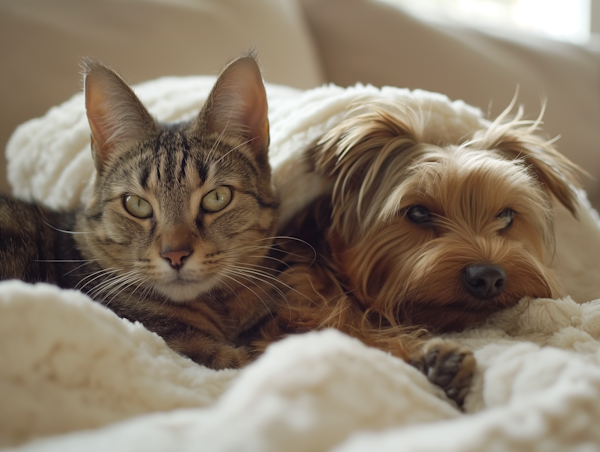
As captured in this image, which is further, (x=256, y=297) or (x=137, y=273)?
(x=256, y=297)

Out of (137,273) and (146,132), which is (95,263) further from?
(146,132)

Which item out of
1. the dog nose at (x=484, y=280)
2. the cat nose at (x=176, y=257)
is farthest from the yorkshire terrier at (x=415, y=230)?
the cat nose at (x=176, y=257)

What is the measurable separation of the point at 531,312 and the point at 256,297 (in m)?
0.59

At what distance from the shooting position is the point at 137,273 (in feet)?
3.29

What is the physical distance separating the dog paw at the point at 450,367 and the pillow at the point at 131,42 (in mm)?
911

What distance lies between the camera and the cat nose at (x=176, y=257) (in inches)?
37.3

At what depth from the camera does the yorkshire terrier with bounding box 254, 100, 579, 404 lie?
0.92 m

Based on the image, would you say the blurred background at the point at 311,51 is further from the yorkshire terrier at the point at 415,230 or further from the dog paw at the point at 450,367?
the dog paw at the point at 450,367

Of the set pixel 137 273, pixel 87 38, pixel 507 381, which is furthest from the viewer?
pixel 87 38

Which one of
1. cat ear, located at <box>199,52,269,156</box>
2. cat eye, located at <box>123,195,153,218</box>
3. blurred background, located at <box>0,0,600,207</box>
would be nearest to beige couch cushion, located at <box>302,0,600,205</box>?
blurred background, located at <box>0,0,600,207</box>

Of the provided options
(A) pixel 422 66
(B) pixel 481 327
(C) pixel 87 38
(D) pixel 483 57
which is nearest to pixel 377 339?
(B) pixel 481 327

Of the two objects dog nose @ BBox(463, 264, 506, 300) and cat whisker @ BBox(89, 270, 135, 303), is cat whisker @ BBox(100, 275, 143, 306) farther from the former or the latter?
dog nose @ BBox(463, 264, 506, 300)

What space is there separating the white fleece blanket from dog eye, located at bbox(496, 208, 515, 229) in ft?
0.67

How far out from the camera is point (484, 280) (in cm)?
88
